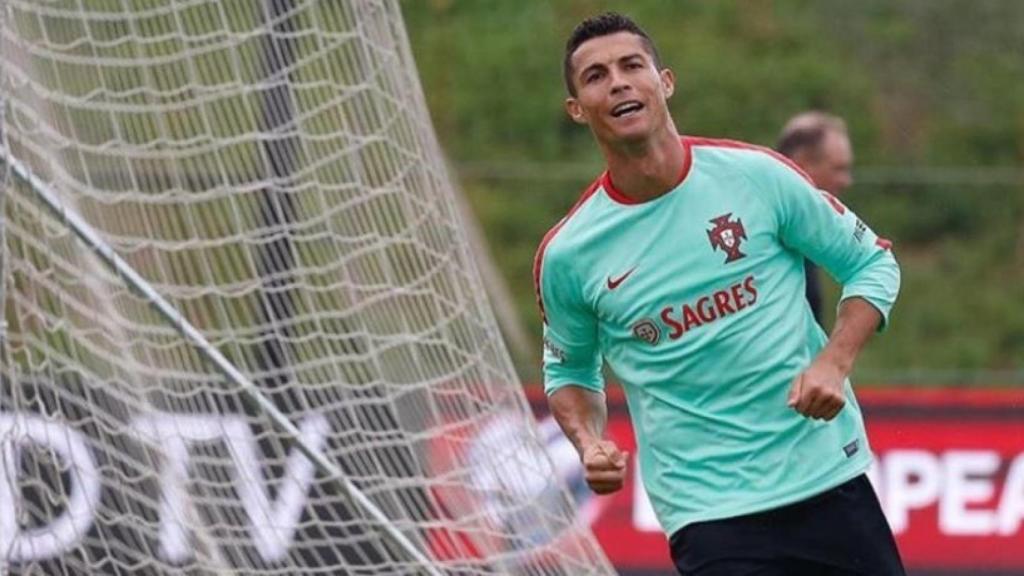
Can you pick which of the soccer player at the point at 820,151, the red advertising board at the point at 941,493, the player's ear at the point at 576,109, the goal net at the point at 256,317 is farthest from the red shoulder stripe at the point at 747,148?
the red advertising board at the point at 941,493

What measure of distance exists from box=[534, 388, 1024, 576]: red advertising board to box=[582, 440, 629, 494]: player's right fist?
5667mm

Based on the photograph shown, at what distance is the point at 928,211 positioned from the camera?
16141mm

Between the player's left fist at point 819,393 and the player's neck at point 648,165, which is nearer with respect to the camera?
the player's left fist at point 819,393

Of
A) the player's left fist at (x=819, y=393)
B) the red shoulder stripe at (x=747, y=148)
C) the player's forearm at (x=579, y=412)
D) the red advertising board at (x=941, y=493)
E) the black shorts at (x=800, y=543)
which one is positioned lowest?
the red advertising board at (x=941, y=493)

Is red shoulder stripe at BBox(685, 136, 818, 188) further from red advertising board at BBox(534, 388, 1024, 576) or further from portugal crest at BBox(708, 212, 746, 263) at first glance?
red advertising board at BBox(534, 388, 1024, 576)

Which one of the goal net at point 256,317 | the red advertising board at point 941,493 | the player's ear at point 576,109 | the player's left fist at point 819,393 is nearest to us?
the player's left fist at point 819,393

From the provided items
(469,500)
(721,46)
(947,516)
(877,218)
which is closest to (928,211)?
(877,218)

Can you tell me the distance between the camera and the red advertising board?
33.9ft

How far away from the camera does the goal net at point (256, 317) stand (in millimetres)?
5988

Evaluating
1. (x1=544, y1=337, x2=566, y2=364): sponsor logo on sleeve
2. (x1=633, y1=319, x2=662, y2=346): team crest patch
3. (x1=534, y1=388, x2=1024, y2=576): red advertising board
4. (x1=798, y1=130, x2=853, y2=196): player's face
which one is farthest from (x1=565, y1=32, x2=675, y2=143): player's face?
(x1=534, y1=388, x2=1024, y2=576): red advertising board

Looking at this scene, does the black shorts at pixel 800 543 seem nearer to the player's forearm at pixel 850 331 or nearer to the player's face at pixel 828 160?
the player's forearm at pixel 850 331

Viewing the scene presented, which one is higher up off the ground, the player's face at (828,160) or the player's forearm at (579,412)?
the player's forearm at (579,412)

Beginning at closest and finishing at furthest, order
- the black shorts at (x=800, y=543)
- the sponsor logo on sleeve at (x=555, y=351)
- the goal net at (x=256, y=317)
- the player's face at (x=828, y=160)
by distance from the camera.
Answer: the black shorts at (x=800, y=543), the sponsor logo on sleeve at (x=555, y=351), the goal net at (x=256, y=317), the player's face at (x=828, y=160)

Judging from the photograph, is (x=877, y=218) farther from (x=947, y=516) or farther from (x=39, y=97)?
(x=39, y=97)
